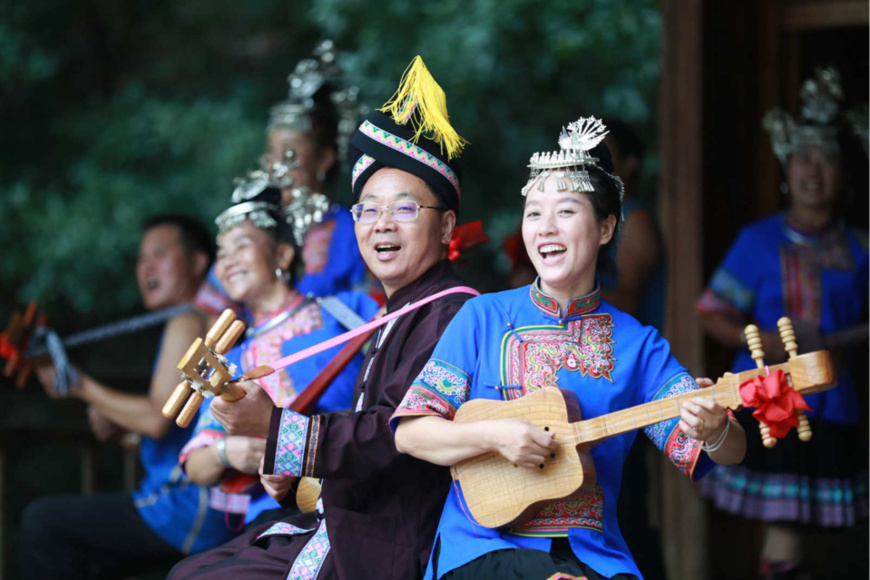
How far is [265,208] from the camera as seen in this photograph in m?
3.18

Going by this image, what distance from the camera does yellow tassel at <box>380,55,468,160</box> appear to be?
2.45 m

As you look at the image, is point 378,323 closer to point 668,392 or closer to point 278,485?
point 278,485

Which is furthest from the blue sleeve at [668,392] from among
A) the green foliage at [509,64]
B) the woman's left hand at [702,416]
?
the green foliage at [509,64]

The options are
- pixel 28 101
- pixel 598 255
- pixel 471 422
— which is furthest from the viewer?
pixel 28 101

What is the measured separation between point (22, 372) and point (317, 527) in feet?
7.00

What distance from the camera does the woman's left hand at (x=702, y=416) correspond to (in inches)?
74.9

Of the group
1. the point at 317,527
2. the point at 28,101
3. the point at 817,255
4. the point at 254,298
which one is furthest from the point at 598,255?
the point at 28,101

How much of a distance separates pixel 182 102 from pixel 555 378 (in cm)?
580

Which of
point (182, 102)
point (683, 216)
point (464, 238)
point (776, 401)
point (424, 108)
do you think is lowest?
point (776, 401)

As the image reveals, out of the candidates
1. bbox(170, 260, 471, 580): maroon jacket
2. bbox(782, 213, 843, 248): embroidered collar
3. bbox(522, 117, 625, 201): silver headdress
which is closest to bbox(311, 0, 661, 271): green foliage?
bbox(782, 213, 843, 248): embroidered collar

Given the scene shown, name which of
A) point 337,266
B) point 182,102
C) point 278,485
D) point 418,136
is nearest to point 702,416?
point 418,136

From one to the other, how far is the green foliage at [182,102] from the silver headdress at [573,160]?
4.36 metres

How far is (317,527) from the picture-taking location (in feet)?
8.16

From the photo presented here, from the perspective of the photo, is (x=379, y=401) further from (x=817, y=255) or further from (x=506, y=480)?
(x=817, y=255)
